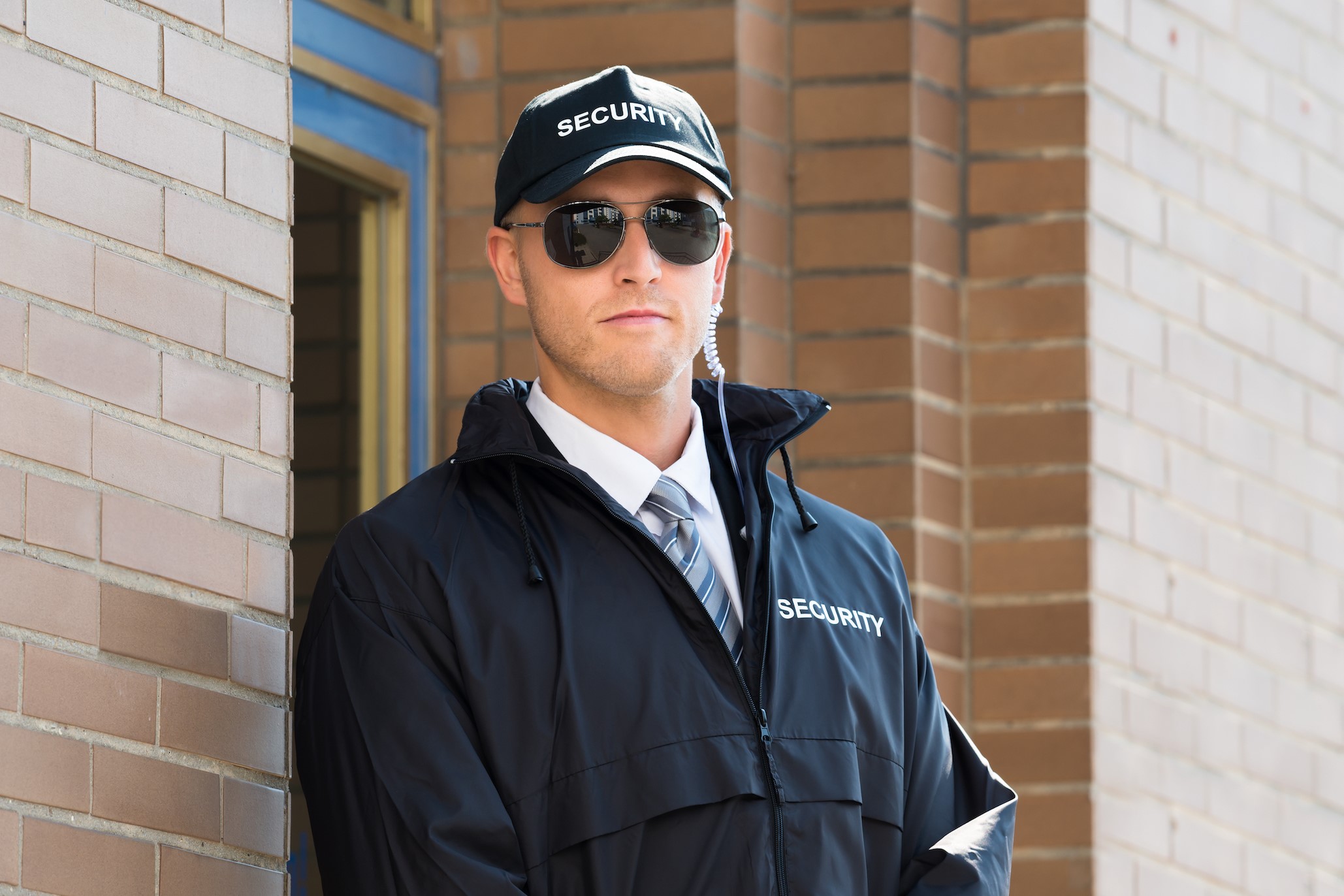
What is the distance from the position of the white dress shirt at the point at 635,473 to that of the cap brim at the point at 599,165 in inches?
10.9

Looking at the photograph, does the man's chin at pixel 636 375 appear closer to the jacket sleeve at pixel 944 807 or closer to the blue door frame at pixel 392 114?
the jacket sleeve at pixel 944 807

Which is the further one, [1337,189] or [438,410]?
[1337,189]

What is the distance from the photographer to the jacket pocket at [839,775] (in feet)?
8.48

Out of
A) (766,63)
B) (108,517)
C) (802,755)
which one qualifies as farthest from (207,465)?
(766,63)

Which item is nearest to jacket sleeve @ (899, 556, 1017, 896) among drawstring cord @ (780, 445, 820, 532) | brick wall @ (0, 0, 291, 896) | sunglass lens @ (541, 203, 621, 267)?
drawstring cord @ (780, 445, 820, 532)

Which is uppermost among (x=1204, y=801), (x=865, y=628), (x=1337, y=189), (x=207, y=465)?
(x=1337, y=189)

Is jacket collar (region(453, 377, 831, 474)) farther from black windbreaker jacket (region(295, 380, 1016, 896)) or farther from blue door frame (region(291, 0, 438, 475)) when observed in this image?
blue door frame (region(291, 0, 438, 475))

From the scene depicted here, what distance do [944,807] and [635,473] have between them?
62cm

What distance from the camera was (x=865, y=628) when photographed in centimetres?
285

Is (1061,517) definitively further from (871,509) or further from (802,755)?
(802,755)

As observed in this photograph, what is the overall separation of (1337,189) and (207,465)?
10.8 feet

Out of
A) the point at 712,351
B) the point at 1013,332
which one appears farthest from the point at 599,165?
the point at 1013,332

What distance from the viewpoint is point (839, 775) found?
2.63 m

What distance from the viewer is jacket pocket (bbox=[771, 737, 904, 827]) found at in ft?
8.48
